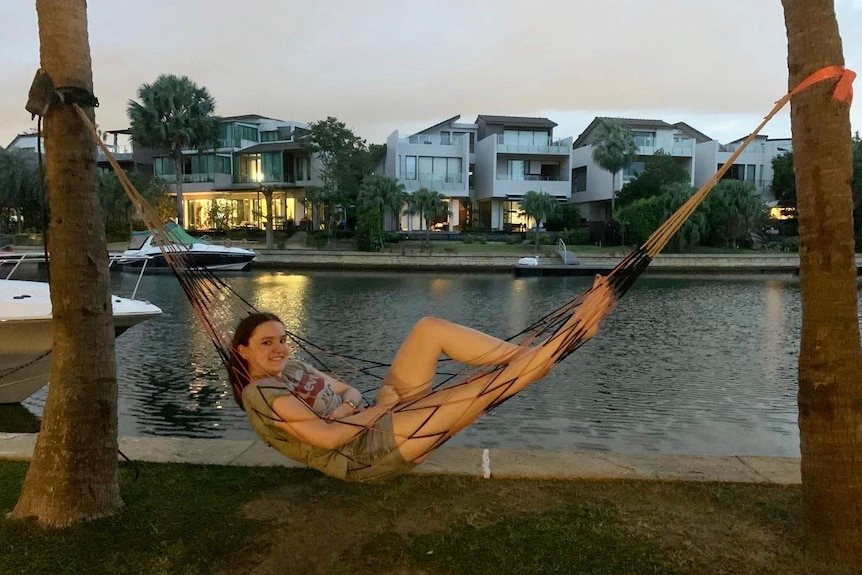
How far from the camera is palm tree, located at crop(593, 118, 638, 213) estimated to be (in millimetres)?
34875

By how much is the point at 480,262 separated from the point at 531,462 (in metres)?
23.8

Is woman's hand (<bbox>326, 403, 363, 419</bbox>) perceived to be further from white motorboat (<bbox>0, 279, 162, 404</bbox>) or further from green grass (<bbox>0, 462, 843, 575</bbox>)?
white motorboat (<bbox>0, 279, 162, 404</bbox>)

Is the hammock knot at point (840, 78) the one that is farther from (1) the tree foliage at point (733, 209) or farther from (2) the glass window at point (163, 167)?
(2) the glass window at point (163, 167)

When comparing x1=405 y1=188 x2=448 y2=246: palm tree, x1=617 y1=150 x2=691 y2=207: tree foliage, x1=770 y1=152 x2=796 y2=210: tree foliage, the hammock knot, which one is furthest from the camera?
x1=770 y1=152 x2=796 y2=210: tree foliage

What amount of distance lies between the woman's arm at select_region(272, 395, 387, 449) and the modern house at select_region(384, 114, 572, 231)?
33465 mm

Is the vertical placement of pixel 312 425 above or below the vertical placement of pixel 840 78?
below

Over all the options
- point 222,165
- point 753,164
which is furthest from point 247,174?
point 753,164

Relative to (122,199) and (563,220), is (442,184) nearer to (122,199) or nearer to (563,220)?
(563,220)

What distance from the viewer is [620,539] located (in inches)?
101

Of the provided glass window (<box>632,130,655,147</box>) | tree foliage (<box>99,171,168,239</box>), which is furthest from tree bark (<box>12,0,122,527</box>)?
glass window (<box>632,130,655,147</box>)

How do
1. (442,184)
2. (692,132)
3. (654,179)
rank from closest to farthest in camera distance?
1. (654,179)
2. (442,184)
3. (692,132)

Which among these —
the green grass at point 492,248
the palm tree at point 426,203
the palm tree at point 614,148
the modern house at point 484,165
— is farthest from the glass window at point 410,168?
the palm tree at point 614,148

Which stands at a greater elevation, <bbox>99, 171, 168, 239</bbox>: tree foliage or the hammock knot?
<bbox>99, 171, 168, 239</bbox>: tree foliage

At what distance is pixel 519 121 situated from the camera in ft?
126
